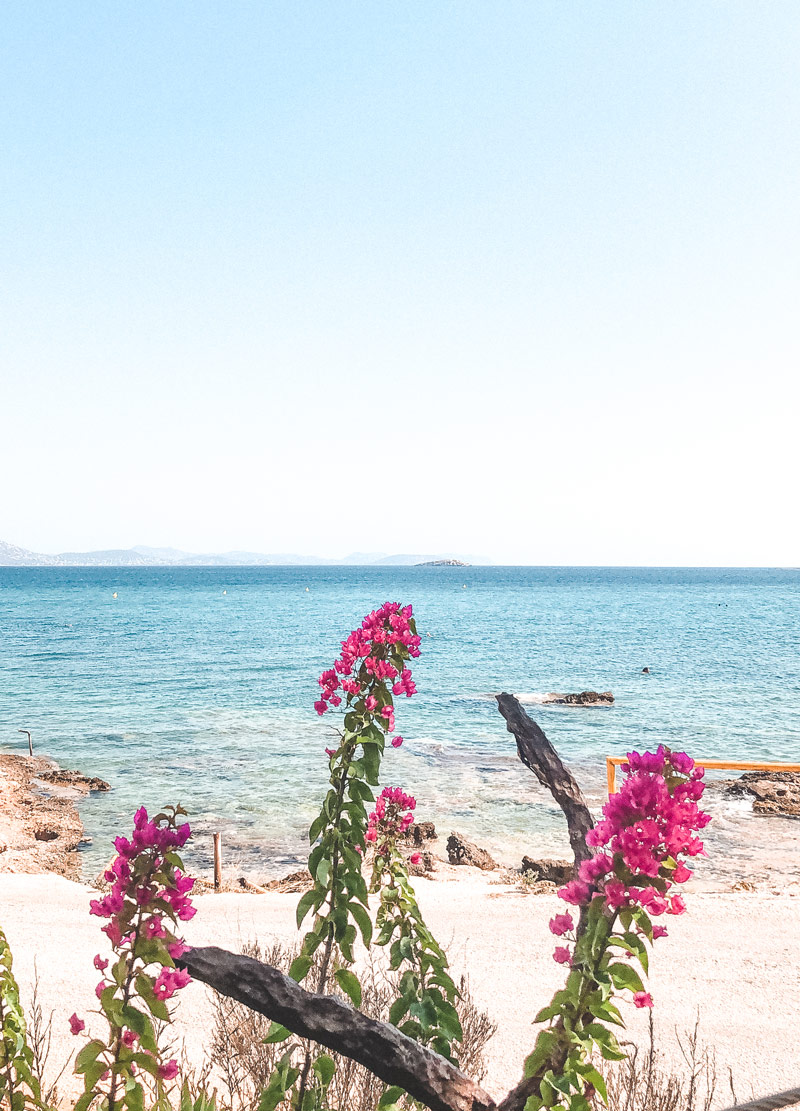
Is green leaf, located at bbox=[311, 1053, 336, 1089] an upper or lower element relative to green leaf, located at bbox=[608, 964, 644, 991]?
lower

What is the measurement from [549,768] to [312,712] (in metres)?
27.2

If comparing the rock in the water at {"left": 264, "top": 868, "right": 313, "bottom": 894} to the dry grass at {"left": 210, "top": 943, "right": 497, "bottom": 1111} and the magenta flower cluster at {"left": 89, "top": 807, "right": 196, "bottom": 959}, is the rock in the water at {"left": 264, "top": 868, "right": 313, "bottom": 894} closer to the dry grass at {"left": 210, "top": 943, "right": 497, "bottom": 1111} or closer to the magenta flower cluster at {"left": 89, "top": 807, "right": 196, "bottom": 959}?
the dry grass at {"left": 210, "top": 943, "right": 497, "bottom": 1111}

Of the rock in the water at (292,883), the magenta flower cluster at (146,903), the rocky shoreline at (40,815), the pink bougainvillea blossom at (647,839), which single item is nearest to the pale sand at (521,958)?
the rock in the water at (292,883)

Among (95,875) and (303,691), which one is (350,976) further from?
(303,691)

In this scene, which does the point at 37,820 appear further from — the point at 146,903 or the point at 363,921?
the point at 146,903

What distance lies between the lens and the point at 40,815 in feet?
57.4

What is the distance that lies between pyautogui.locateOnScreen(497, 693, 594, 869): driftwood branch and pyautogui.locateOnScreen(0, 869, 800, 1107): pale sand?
370 centimetres

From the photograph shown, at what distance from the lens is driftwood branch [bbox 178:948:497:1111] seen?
77.8 inches

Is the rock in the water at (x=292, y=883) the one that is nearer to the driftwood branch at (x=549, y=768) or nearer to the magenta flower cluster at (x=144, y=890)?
the driftwood branch at (x=549, y=768)

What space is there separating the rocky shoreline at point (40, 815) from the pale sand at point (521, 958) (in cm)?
187

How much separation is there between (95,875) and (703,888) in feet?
32.4

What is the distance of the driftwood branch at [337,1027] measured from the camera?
1977 mm

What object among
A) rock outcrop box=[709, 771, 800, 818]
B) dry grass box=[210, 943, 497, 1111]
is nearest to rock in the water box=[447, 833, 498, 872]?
rock outcrop box=[709, 771, 800, 818]

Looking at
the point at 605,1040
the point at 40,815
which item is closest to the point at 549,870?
the point at 40,815
